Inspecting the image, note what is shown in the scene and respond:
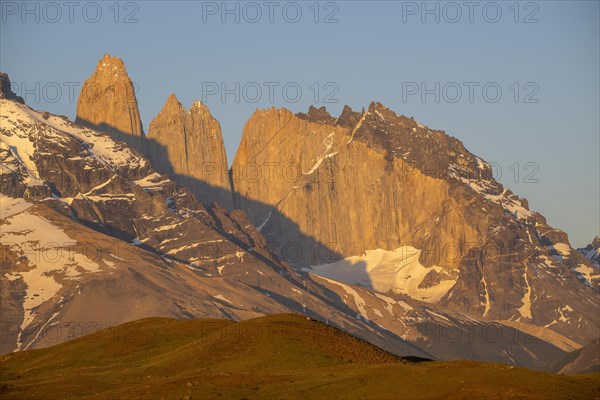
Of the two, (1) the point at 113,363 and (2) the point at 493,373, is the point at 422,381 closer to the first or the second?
(2) the point at 493,373

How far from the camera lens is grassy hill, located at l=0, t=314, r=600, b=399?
10569 cm

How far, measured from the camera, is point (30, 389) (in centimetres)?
11725

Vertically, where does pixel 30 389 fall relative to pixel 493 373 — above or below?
below

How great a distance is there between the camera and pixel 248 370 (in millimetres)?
122938

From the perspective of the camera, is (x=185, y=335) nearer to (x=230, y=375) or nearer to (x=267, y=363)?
(x=267, y=363)

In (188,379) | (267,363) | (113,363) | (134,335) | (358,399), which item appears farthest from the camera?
(134,335)

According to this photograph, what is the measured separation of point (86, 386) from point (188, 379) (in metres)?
10.6

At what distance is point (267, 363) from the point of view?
412ft

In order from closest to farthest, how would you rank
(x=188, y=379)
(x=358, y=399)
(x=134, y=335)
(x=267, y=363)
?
(x=358, y=399), (x=188, y=379), (x=267, y=363), (x=134, y=335)

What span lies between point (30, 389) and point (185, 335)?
3166 centimetres

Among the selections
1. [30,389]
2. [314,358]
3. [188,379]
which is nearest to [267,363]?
[314,358]

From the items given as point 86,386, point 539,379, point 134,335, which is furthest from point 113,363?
point 539,379

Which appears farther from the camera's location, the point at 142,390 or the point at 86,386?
the point at 86,386

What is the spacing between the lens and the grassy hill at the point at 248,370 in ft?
347
